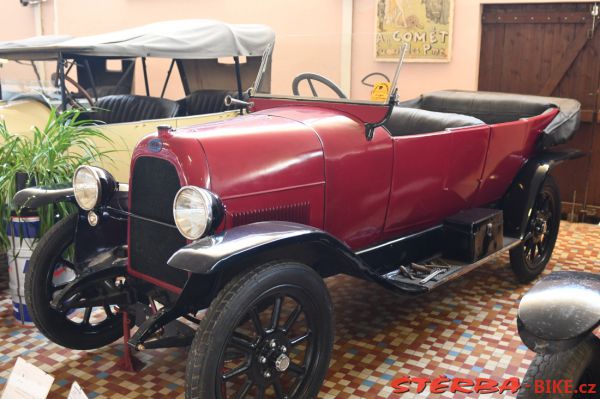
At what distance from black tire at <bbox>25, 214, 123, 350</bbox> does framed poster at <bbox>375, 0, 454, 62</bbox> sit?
4.01 meters

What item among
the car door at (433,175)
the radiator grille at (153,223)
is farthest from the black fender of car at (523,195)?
the radiator grille at (153,223)

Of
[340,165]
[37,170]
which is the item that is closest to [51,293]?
[37,170]

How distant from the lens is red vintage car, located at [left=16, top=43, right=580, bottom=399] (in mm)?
2121

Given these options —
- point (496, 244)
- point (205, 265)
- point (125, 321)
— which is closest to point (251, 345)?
point (205, 265)

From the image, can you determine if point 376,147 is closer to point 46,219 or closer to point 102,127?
point 46,219

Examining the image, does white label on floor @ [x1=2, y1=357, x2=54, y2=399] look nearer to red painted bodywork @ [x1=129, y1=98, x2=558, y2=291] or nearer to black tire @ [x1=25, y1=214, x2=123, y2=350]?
black tire @ [x1=25, y1=214, x2=123, y2=350]

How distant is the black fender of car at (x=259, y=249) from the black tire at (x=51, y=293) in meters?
0.87

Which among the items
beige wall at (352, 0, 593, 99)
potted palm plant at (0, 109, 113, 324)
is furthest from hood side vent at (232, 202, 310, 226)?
beige wall at (352, 0, 593, 99)

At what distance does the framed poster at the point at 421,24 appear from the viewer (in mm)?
5898

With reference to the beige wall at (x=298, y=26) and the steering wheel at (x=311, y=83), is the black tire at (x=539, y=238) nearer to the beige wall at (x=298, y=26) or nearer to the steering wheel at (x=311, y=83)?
the beige wall at (x=298, y=26)

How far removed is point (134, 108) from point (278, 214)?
3.82m

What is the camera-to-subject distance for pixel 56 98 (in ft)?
18.2

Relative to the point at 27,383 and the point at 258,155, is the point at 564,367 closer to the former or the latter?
the point at 258,155

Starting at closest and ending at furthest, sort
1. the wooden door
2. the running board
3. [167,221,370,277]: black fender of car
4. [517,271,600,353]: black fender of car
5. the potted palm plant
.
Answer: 1. [517,271,600,353]: black fender of car
2. [167,221,370,277]: black fender of car
3. the running board
4. the potted palm plant
5. the wooden door
